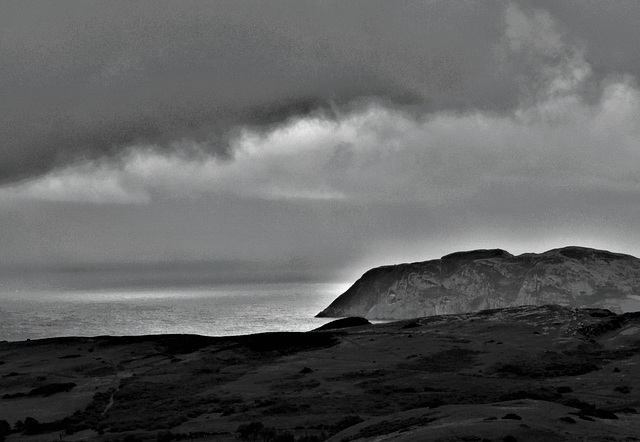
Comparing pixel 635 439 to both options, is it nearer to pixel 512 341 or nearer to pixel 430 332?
Result: pixel 512 341

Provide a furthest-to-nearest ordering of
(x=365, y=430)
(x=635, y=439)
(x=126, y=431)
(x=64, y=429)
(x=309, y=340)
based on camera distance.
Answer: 1. (x=309, y=340)
2. (x=64, y=429)
3. (x=126, y=431)
4. (x=365, y=430)
5. (x=635, y=439)

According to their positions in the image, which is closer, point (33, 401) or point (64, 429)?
point (64, 429)

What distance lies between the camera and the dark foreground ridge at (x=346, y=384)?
33.7 metres

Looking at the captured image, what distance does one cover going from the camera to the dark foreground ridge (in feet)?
111

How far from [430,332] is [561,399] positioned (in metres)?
57.4

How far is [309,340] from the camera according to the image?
99.6 m

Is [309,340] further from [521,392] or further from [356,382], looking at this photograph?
[521,392]

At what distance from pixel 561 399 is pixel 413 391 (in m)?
12.8

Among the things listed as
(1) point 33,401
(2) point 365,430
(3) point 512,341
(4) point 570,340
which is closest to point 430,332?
(3) point 512,341

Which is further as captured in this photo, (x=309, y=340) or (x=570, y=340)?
(x=309, y=340)

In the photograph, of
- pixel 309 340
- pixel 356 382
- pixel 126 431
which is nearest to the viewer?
pixel 126 431

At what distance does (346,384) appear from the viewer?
195 feet

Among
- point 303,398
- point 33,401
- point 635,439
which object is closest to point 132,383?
point 33,401

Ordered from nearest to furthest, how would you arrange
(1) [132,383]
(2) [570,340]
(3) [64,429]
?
(3) [64,429] < (1) [132,383] < (2) [570,340]
